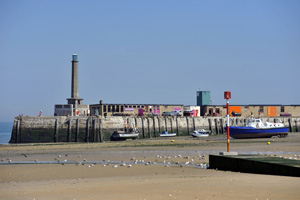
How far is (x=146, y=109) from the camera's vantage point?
10325 centimetres

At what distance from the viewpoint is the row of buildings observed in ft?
302

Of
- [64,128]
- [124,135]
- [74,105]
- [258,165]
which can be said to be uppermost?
[74,105]

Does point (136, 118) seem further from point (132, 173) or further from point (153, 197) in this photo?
point (153, 197)

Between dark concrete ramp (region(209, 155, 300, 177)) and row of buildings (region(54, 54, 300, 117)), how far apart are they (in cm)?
6723

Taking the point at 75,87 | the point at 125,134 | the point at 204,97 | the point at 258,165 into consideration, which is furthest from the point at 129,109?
the point at 258,165

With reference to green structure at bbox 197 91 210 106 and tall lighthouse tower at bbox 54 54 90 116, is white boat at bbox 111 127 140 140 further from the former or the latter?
green structure at bbox 197 91 210 106

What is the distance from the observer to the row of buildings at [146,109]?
3629 inches

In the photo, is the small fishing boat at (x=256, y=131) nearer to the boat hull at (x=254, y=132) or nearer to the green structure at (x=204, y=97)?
the boat hull at (x=254, y=132)

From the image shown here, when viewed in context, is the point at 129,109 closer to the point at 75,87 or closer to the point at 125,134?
the point at 75,87

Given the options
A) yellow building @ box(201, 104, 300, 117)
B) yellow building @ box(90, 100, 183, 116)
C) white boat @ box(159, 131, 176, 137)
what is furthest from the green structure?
white boat @ box(159, 131, 176, 137)

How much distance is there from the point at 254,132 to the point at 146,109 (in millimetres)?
43542

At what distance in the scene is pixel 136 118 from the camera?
7869 cm

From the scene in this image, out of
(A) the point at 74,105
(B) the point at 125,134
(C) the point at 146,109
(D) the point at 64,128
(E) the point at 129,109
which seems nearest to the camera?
(B) the point at 125,134

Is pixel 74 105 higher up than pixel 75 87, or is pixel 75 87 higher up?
pixel 75 87
